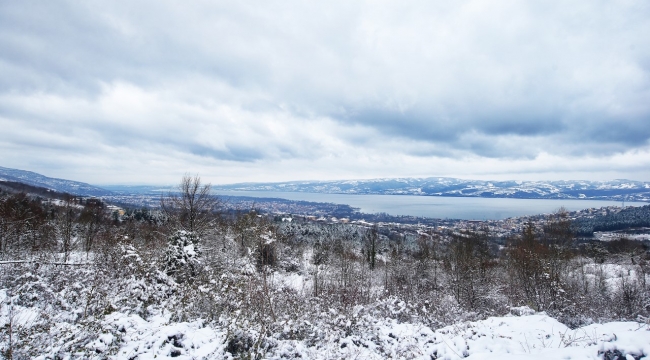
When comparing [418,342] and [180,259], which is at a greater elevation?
[180,259]

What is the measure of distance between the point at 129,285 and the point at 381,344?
7.81 metres

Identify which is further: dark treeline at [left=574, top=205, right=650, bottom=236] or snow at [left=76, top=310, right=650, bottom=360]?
dark treeline at [left=574, top=205, right=650, bottom=236]

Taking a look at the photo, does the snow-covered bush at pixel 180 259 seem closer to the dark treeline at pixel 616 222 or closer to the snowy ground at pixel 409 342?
the snowy ground at pixel 409 342

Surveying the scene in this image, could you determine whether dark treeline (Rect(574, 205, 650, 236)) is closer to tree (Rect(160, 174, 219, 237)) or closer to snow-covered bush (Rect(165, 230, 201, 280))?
tree (Rect(160, 174, 219, 237))

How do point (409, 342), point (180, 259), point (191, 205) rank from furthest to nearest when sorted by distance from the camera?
point (191, 205), point (180, 259), point (409, 342)

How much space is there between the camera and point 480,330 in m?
7.88

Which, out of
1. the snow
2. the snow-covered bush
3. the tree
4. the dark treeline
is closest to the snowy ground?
the snow

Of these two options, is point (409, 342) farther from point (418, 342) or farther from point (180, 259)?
point (180, 259)

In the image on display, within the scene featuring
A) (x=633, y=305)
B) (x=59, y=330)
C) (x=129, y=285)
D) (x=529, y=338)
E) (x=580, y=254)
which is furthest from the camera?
(x=580, y=254)

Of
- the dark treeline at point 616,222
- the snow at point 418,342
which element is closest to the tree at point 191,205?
the snow at point 418,342

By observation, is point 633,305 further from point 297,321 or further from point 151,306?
point 151,306

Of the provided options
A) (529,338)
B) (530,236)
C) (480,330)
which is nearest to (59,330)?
(480,330)

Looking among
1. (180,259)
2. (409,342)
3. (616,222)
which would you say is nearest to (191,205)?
(180,259)

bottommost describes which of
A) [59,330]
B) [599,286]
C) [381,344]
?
[599,286]
